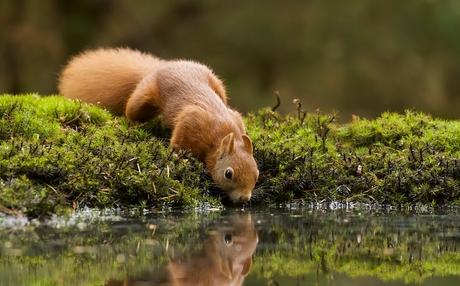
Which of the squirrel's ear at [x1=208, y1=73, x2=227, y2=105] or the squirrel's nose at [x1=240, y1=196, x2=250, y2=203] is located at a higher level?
the squirrel's ear at [x1=208, y1=73, x2=227, y2=105]

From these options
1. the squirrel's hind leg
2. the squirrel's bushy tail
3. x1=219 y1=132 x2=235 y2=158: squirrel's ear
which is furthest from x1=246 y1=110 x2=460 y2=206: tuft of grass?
the squirrel's bushy tail

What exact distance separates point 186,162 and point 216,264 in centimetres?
255

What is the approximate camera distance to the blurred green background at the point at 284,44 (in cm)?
1345

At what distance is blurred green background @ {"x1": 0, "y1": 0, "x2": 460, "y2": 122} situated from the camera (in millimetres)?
13445

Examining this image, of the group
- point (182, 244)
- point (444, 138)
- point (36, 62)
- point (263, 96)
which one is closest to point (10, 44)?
point (36, 62)

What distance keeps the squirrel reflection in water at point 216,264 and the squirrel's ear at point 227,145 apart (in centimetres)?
142

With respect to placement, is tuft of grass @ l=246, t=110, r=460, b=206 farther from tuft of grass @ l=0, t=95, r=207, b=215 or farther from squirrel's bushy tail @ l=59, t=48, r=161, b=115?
squirrel's bushy tail @ l=59, t=48, r=161, b=115

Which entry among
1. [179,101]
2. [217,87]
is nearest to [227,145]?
[179,101]

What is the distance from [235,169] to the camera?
6.20 meters

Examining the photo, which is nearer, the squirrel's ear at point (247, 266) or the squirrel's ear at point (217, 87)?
the squirrel's ear at point (247, 266)

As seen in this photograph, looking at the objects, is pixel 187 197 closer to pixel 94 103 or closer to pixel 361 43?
pixel 94 103

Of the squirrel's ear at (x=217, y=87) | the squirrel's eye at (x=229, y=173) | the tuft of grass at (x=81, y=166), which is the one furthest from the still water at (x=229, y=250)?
the squirrel's ear at (x=217, y=87)

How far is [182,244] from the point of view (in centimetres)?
445

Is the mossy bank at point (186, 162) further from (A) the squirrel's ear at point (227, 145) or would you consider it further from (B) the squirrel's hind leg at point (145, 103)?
(A) the squirrel's ear at point (227, 145)
